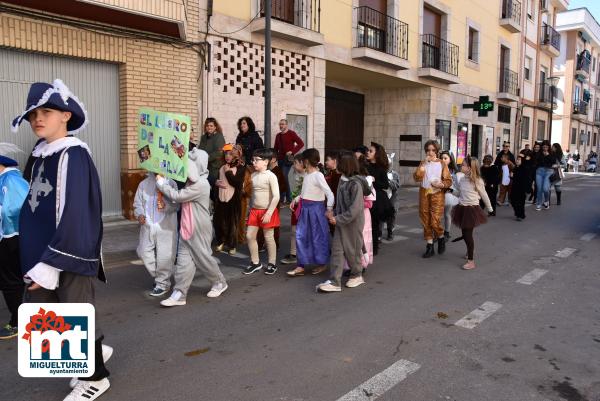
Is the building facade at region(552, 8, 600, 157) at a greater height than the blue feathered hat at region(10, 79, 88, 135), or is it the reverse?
the building facade at region(552, 8, 600, 157)

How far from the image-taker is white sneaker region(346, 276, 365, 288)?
18.3 feet

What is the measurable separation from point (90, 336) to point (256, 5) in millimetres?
10056

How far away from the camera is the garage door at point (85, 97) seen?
26.0 feet

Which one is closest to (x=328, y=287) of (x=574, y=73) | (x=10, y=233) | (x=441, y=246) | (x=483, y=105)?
(x=441, y=246)

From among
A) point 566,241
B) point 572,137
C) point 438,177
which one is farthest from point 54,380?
point 572,137

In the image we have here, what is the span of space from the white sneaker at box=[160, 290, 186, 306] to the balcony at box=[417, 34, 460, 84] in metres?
14.3

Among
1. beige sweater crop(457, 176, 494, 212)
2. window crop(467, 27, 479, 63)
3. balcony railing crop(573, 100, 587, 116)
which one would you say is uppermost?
window crop(467, 27, 479, 63)

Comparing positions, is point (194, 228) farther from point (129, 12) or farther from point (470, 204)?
point (129, 12)

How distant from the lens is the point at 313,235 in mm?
6020

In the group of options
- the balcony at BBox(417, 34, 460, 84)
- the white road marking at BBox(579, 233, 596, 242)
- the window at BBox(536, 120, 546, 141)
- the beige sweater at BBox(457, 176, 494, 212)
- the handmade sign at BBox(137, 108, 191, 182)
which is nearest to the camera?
the handmade sign at BBox(137, 108, 191, 182)

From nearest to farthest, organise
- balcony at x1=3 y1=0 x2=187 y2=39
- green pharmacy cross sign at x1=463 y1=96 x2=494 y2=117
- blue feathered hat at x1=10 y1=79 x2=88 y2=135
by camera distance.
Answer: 1. blue feathered hat at x1=10 y1=79 x2=88 y2=135
2. balcony at x1=3 y1=0 x2=187 y2=39
3. green pharmacy cross sign at x1=463 y1=96 x2=494 y2=117

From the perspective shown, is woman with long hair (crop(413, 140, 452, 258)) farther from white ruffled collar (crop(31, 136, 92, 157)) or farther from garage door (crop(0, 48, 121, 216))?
garage door (crop(0, 48, 121, 216))

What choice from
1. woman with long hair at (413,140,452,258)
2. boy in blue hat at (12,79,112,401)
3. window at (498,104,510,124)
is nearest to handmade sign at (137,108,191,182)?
boy in blue hat at (12,79,112,401)

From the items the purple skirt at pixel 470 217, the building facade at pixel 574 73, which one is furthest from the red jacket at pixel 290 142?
the building facade at pixel 574 73
